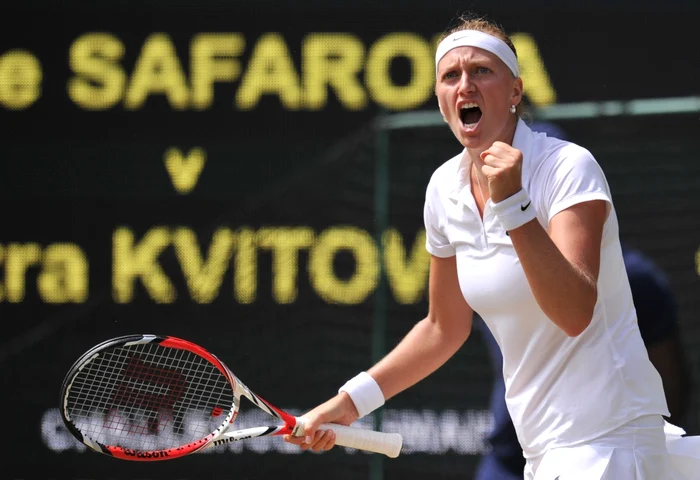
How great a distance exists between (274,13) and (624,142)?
118 cm

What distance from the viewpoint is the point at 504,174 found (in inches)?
74.3

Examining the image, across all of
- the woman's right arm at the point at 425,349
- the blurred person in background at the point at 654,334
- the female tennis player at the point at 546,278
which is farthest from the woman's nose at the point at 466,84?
the blurred person in background at the point at 654,334

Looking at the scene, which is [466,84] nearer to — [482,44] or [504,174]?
[482,44]

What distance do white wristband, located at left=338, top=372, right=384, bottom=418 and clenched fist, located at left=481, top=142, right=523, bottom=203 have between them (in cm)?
70

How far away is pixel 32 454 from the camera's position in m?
3.76

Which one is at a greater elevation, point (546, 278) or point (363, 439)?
point (546, 278)

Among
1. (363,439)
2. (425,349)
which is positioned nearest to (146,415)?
(363,439)

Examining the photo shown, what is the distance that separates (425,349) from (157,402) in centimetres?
125

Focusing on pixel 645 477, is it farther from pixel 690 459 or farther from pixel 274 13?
pixel 274 13

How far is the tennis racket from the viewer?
8.30ft

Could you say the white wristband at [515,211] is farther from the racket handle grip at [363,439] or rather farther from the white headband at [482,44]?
the racket handle grip at [363,439]

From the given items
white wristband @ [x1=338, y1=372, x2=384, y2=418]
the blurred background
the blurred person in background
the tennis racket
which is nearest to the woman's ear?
white wristband @ [x1=338, y1=372, x2=384, y2=418]

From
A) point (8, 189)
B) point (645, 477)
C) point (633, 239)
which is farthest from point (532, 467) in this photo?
point (8, 189)

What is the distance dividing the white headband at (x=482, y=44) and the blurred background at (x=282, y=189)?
1.51 meters
